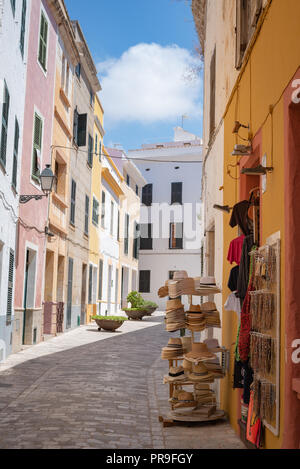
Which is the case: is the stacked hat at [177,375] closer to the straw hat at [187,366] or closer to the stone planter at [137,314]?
the straw hat at [187,366]

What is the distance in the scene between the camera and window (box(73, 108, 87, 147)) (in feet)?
66.6

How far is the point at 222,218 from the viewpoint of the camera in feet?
25.6

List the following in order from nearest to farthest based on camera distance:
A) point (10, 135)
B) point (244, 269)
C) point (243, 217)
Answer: point (244, 269) → point (243, 217) → point (10, 135)

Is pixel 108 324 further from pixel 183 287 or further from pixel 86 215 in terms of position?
pixel 183 287

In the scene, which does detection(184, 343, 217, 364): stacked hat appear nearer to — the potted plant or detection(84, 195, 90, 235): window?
the potted plant

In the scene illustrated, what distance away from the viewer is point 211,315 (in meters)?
7.15

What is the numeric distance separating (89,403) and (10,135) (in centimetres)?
594

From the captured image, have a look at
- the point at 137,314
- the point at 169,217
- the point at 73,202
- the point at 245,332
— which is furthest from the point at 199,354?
the point at 169,217

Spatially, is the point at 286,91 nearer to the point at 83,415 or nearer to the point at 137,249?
the point at 83,415

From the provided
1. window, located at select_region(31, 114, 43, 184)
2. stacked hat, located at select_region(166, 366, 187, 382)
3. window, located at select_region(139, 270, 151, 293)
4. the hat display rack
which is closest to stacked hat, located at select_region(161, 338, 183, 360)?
the hat display rack

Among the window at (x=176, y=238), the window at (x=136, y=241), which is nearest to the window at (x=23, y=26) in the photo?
the window at (x=136, y=241)

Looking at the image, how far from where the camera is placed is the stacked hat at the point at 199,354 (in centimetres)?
686

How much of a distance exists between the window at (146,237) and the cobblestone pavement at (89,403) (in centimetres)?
2736

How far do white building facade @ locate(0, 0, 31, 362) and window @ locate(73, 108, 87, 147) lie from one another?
7.09 m
